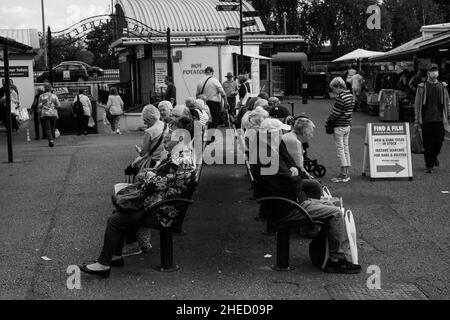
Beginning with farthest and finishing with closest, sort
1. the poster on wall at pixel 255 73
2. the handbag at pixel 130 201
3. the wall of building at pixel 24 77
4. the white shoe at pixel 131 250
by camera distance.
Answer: the wall of building at pixel 24 77 → the poster on wall at pixel 255 73 → the white shoe at pixel 131 250 → the handbag at pixel 130 201

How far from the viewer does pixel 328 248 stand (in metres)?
6.74

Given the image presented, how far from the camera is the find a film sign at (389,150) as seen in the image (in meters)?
11.7

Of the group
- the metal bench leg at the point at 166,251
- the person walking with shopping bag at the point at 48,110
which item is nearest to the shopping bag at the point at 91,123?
the person walking with shopping bag at the point at 48,110

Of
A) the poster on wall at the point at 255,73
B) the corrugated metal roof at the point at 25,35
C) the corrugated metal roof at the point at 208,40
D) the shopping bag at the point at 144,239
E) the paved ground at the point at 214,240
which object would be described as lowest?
the paved ground at the point at 214,240

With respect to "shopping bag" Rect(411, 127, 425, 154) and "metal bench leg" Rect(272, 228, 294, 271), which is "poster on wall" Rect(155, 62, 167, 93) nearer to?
"shopping bag" Rect(411, 127, 425, 154)

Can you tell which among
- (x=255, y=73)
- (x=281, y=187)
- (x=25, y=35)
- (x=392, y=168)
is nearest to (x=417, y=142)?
(x=392, y=168)

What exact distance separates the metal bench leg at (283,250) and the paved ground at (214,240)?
0.51 ft

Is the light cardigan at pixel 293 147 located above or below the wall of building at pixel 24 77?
below

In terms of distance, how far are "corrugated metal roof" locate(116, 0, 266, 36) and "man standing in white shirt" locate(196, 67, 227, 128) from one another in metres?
20.0

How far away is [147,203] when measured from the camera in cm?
671

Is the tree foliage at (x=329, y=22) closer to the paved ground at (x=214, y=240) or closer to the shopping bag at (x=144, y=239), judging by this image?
the paved ground at (x=214, y=240)

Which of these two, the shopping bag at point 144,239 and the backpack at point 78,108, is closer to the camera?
the shopping bag at point 144,239

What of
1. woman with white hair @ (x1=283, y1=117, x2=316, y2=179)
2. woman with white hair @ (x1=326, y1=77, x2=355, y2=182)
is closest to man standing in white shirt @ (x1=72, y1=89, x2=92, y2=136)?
woman with white hair @ (x1=326, y1=77, x2=355, y2=182)
